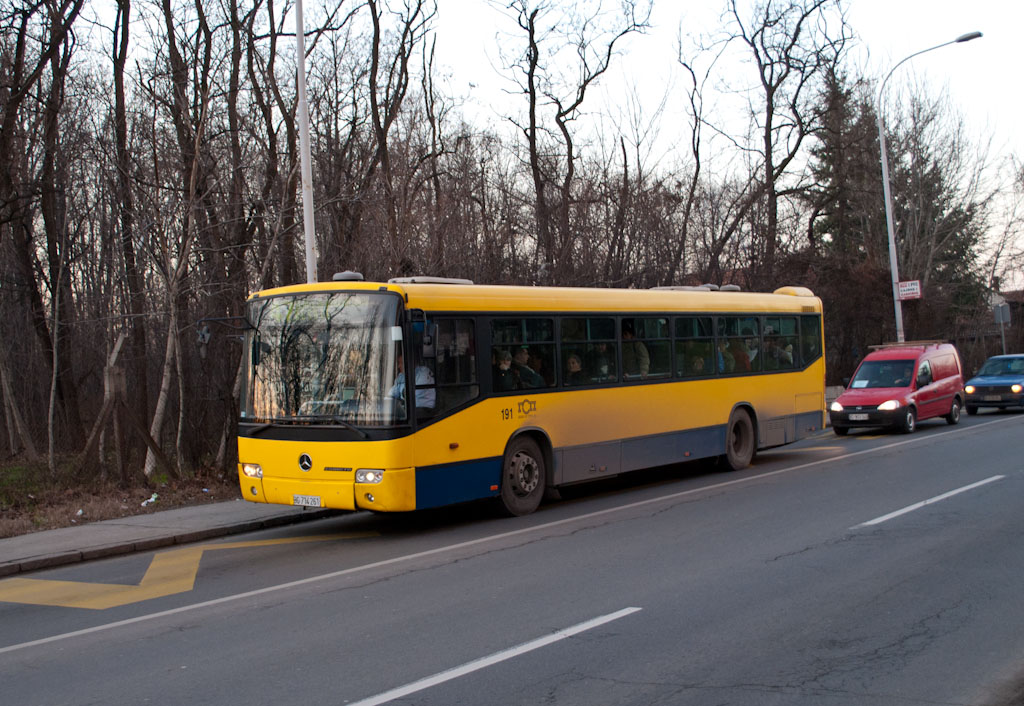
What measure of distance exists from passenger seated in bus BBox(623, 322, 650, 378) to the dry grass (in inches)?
246

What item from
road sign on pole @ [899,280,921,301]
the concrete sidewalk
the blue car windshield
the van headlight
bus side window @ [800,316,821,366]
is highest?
road sign on pole @ [899,280,921,301]

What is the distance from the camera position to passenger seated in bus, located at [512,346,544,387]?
11.9 metres

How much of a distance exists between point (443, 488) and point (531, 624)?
4141 millimetres

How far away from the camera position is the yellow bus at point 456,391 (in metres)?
10.4

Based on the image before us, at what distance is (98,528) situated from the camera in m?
11.9

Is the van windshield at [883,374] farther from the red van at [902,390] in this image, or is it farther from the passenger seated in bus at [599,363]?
the passenger seated in bus at [599,363]

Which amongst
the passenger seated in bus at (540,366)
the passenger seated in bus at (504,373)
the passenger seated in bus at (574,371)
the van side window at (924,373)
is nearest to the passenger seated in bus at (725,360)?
the passenger seated in bus at (574,371)

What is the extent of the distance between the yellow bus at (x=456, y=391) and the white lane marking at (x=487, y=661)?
3.91 meters

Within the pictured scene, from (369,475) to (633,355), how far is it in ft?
16.8

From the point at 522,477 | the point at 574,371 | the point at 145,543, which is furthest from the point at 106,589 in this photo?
the point at 574,371

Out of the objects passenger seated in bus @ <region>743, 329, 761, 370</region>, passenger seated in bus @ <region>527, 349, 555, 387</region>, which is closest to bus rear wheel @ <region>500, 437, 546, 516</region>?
passenger seated in bus @ <region>527, 349, 555, 387</region>

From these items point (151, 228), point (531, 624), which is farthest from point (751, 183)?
point (531, 624)

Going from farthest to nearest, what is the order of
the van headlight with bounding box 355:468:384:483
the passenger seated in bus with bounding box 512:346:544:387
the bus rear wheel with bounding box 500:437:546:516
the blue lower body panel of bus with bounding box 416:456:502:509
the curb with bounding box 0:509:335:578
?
the passenger seated in bus with bounding box 512:346:544:387 → the bus rear wheel with bounding box 500:437:546:516 → the blue lower body panel of bus with bounding box 416:456:502:509 → the van headlight with bounding box 355:468:384:483 → the curb with bounding box 0:509:335:578

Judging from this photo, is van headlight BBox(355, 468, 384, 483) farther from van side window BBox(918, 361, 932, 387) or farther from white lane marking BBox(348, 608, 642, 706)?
van side window BBox(918, 361, 932, 387)
